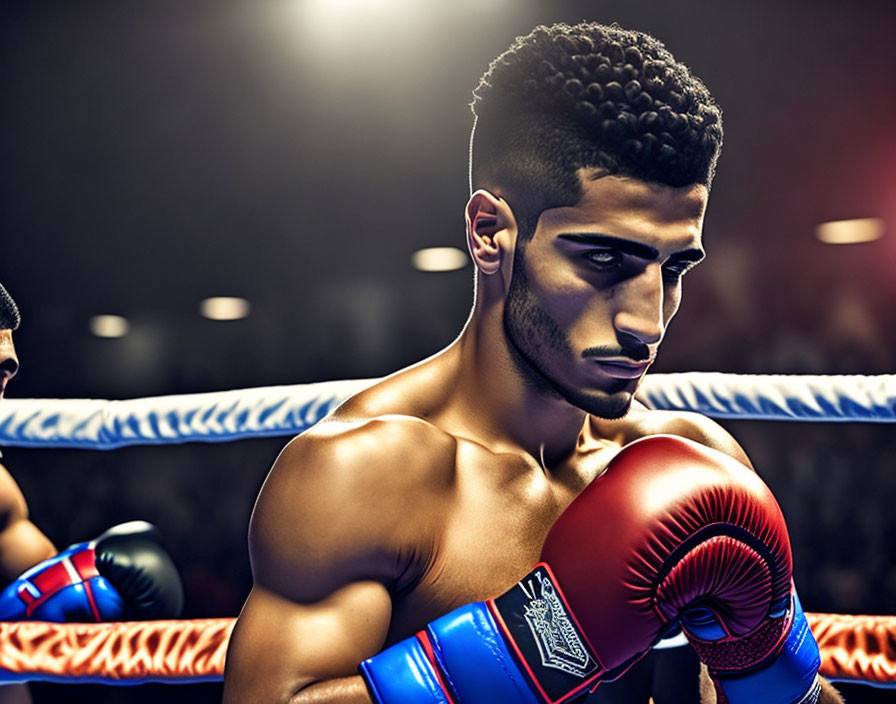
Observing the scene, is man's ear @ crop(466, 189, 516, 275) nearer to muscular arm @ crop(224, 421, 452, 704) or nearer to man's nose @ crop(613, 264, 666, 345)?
man's nose @ crop(613, 264, 666, 345)

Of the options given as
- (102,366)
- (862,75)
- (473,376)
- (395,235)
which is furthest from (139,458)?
(862,75)

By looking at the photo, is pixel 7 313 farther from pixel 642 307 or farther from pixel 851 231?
pixel 851 231

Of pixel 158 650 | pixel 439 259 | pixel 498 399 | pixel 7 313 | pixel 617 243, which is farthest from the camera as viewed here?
pixel 439 259

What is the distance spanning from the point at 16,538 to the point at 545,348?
1.44 m

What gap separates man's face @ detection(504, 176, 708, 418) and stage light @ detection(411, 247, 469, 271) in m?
1.08

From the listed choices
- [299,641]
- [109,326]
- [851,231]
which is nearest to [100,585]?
[109,326]

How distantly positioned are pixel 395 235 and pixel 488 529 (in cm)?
128

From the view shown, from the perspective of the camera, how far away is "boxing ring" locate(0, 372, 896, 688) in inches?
62.2

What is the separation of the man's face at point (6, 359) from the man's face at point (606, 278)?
1492 mm

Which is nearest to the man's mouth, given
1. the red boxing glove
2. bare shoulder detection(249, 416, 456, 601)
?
the red boxing glove

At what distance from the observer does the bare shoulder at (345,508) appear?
1.01 metres

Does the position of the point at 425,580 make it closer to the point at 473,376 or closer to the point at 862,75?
the point at 473,376

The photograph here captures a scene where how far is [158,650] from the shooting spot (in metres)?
1.65

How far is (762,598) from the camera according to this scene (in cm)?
102
